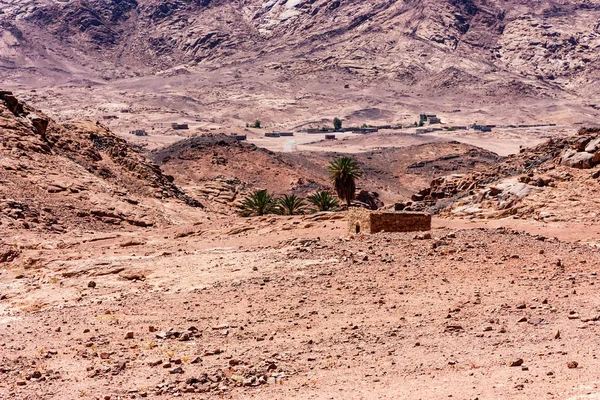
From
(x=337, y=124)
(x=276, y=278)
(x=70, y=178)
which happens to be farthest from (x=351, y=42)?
(x=276, y=278)

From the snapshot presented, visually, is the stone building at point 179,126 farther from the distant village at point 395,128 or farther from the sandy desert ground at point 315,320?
the sandy desert ground at point 315,320

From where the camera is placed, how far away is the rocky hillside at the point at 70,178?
2506 centimetres

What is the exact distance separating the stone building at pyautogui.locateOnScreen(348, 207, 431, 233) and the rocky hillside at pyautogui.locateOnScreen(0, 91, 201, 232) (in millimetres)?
9803

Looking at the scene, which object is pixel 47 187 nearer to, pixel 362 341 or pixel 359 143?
pixel 362 341

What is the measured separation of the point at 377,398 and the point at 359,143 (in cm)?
8728

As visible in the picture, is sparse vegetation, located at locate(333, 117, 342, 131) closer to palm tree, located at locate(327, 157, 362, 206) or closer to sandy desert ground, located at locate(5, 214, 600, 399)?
palm tree, located at locate(327, 157, 362, 206)

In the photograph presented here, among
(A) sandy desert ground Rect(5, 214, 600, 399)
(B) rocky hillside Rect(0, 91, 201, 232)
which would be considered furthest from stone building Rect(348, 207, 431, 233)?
(B) rocky hillside Rect(0, 91, 201, 232)

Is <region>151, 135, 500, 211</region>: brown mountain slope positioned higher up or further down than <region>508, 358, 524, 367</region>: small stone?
further down

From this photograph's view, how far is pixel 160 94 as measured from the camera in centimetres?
13562

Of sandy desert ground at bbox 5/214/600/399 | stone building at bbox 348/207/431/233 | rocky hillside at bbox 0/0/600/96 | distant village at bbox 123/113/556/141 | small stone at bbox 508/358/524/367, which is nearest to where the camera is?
small stone at bbox 508/358/524/367

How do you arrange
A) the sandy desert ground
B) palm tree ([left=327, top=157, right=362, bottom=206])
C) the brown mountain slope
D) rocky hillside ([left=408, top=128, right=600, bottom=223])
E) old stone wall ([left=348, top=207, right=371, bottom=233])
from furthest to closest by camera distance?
the brown mountain slope < palm tree ([left=327, top=157, right=362, bottom=206]) < rocky hillside ([left=408, top=128, right=600, bottom=223]) < old stone wall ([left=348, top=207, right=371, bottom=233]) < the sandy desert ground

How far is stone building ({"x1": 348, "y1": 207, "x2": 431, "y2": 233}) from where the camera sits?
1909 centimetres

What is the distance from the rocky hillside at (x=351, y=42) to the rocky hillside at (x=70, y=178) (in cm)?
11360

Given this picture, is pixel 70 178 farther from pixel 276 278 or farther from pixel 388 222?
pixel 276 278
